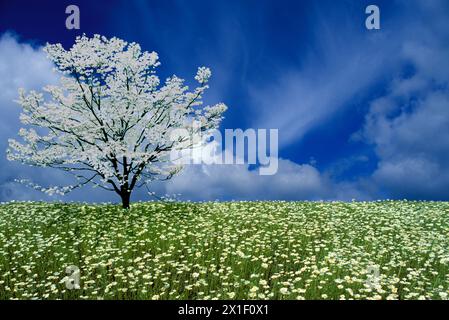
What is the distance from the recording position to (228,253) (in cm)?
1388

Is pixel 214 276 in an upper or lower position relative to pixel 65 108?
lower

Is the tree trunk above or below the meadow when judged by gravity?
above

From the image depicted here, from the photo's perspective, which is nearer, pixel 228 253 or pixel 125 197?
pixel 228 253

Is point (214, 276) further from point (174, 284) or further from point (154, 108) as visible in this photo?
point (154, 108)

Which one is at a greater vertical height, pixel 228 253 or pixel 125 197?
pixel 125 197

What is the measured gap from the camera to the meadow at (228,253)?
11211 mm

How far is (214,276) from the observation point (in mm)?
12078

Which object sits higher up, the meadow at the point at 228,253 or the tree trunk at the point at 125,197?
the tree trunk at the point at 125,197

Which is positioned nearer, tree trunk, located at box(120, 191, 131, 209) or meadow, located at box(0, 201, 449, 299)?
meadow, located at box(0, 201, 449, 299)

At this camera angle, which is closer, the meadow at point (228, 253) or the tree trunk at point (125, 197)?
the meadow at point (228, 253)

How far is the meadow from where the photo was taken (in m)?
11.2
